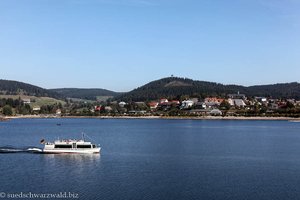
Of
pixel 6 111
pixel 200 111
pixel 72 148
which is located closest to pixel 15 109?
pixel 6 111

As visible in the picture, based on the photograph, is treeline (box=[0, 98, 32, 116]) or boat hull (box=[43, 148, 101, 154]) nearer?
boat hull (box=[43, 148, 101, 154])

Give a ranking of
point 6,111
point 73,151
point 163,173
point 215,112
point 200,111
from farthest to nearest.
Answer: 1. point 6,111
2. point 200,111
3. point 215,112
4. point 73,151
5. point 163,173

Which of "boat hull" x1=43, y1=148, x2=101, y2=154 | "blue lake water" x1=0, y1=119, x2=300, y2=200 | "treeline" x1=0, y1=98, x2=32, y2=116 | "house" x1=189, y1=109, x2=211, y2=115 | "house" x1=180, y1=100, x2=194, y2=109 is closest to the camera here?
"blue lake water" x1=0, y1=119, x2=300, y2=200

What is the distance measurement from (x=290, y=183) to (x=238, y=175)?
420 centimetres

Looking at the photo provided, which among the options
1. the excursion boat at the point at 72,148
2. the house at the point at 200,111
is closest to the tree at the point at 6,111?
the house at the point at 200,111

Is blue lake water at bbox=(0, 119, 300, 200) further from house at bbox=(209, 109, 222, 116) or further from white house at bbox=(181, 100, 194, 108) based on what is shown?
white house at bbox=(181, 100, 194, 108)

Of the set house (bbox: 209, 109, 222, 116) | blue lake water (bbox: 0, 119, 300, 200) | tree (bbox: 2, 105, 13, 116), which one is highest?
tree (bbox: 2, 105, 13, 116)

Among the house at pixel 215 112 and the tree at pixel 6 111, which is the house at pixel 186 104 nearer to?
the house at pixel 215 112

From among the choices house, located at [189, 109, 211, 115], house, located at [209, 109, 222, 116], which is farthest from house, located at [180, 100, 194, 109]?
house, located at [209, 109, 222, 116]

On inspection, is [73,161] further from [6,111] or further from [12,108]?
[12,108]

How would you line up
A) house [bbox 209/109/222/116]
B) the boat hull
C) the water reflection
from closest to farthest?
the water reflection, the boat hull, house [bbox 209/109/222/116]

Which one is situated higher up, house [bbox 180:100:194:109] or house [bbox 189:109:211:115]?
house [bbox 180:100:194:109]

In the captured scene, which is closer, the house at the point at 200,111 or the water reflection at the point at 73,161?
the water reflection at the point at 73,161

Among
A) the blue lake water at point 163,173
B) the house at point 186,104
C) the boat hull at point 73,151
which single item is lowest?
the blue lake water at point 163,173
